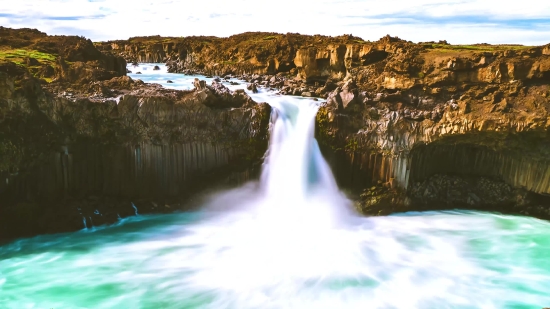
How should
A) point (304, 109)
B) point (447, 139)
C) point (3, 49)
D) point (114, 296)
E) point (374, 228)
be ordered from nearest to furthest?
point (114, 296) → point (374, 228) → point (447, 139) → point (304, 109) → point (3, 49)

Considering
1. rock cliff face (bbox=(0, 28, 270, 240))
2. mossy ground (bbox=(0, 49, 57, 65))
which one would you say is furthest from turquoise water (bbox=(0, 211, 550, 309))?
mossy ground (bbox=(0, 49, 57, 65))

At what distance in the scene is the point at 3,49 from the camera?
2288 cm

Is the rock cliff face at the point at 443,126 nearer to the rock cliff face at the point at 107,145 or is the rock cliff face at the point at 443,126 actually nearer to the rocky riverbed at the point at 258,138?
the rocky riverbed at the point at 258,138

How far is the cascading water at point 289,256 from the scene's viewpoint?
502 inches

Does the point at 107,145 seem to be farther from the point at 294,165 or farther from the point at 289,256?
the point at 289,256

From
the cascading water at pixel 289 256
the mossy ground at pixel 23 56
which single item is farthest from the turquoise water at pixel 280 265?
the mossy ground at pixel 23 56

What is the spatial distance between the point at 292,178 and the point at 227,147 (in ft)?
10.1

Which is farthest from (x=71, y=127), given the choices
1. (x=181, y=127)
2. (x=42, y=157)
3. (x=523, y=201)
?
(x=523, y=201)

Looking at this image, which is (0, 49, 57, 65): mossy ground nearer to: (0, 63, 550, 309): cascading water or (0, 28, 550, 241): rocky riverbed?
(0, 28, 550, 241): rocky riverbed

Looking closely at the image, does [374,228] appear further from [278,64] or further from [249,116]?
[278,64]

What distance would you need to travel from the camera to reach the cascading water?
1275 centimetres

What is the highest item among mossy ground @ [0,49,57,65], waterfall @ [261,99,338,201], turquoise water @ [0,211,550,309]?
mossy ground @ [0,49,57,65]

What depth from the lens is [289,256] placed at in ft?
49.3

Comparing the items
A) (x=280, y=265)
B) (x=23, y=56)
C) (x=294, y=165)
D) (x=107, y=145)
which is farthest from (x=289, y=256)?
(x=23, y=56)
